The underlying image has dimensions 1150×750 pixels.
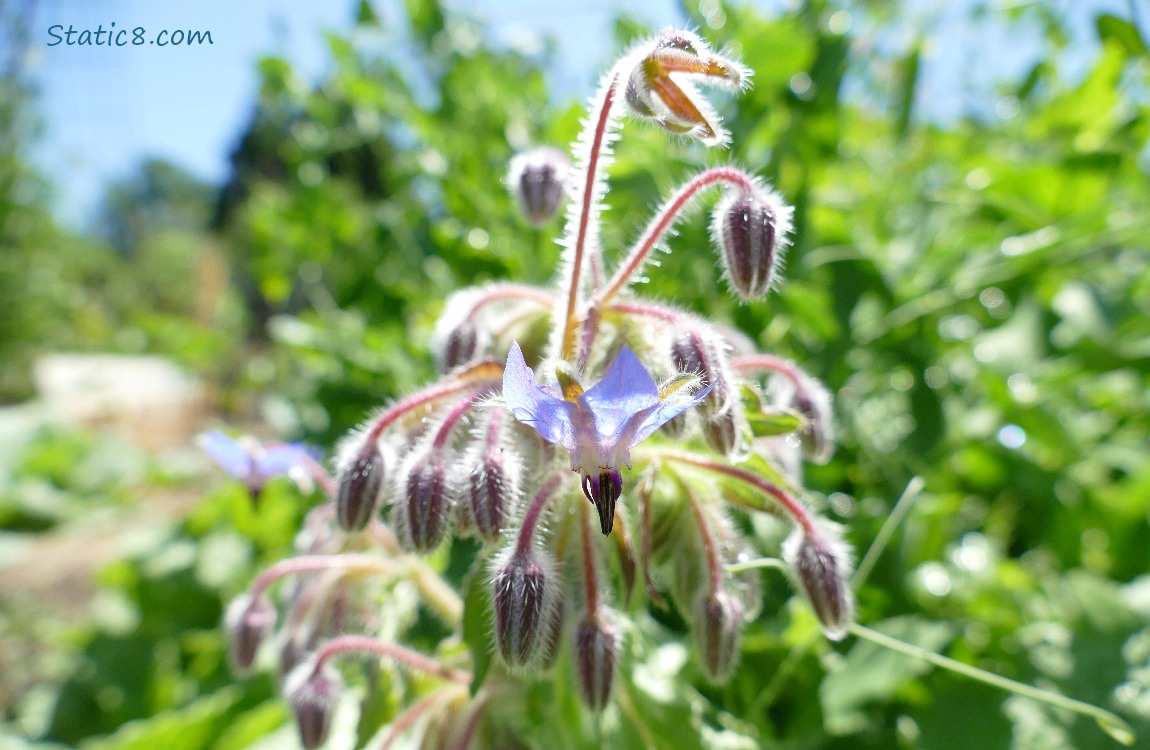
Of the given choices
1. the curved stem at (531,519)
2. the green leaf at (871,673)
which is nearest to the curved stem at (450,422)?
the curved stem at (531,519)

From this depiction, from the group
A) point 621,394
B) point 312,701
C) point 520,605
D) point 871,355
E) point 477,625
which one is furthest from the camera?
point 871,355

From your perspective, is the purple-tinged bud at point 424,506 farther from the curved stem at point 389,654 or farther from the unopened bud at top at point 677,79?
the unopened bud at top at point 677,79

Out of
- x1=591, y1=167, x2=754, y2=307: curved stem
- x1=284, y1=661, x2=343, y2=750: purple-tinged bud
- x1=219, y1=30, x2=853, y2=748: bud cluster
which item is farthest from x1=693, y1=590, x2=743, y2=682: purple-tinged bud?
x1=284, y1=661, x2=343, y2=750: purple-tinged bud

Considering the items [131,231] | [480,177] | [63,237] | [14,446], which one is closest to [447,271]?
[480,177]

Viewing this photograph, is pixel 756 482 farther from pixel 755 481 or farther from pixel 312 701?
pixel 312 701

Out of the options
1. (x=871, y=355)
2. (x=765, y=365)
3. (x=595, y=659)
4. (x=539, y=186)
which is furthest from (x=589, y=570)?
(x=871, y=355)

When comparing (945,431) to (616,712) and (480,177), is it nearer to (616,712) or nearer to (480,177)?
(616,712)
